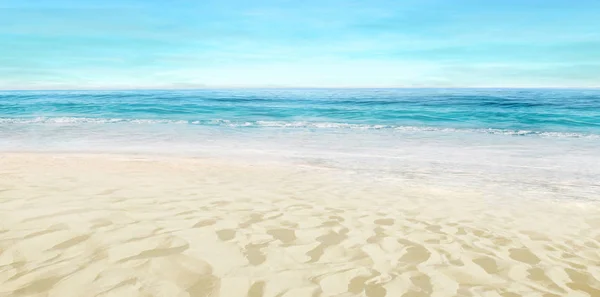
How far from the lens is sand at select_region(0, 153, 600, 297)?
3789 millimetres

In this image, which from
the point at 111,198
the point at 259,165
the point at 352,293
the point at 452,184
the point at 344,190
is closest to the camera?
the point at 352,293

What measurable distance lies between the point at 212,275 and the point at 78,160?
28.9 feet

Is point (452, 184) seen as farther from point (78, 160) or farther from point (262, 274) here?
point (78, 160)

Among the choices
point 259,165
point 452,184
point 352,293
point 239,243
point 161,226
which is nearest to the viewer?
point 352,293

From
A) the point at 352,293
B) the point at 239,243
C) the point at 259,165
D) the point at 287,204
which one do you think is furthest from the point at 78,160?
the point at 352,293

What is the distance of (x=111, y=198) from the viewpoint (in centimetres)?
661

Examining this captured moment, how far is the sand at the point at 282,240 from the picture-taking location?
12.4 feet

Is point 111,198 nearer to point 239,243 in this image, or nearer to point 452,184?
point 239,243

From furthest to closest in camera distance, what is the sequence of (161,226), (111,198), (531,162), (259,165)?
(531,162) < (259,165) < (111,198) < (161,226)

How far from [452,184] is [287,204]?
A: 4.06 m

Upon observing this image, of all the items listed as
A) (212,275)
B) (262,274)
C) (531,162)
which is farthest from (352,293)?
(531,162)

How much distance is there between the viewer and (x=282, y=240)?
4.93 m

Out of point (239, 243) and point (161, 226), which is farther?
point (161, 226)

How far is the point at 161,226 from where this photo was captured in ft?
17.2
